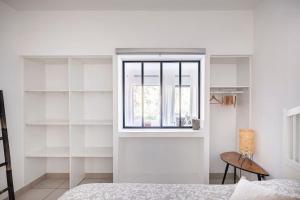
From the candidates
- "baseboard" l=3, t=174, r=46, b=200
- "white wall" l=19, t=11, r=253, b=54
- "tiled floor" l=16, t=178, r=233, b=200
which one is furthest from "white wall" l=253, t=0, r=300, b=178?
"baseboard" l=3, t=174, r=46, b=200

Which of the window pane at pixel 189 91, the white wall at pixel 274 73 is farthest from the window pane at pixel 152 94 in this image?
the white wall at pixel 274 73

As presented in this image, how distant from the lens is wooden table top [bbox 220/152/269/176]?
7.24 feet

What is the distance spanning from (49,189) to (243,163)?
9.19 ft

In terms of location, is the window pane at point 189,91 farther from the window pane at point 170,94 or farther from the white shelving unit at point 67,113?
the white shelving unit at point 67,113

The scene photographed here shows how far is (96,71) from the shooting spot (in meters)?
3.20

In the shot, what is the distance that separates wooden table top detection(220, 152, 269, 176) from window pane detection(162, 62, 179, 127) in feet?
3.19

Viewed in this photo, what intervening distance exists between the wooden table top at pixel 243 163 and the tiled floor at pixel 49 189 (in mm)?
613

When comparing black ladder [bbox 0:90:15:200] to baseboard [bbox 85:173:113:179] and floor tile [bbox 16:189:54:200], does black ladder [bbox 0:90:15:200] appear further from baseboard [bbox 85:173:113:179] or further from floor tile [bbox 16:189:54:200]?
baseboard [bbox 85:173:113:179]

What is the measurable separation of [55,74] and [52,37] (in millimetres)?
637

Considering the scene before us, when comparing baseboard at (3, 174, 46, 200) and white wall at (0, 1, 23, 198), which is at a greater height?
white wall at (0, 1, 23, 198)

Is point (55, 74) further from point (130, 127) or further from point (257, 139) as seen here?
point (257, 139)

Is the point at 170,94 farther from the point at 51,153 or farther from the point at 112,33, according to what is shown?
the point at 51,153

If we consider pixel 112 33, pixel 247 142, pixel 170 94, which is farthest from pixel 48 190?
pixel 247 142

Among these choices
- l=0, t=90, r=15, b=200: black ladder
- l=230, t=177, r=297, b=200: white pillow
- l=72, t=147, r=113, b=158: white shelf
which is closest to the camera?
l=230, t=177, r=297, b=200: white pillow
